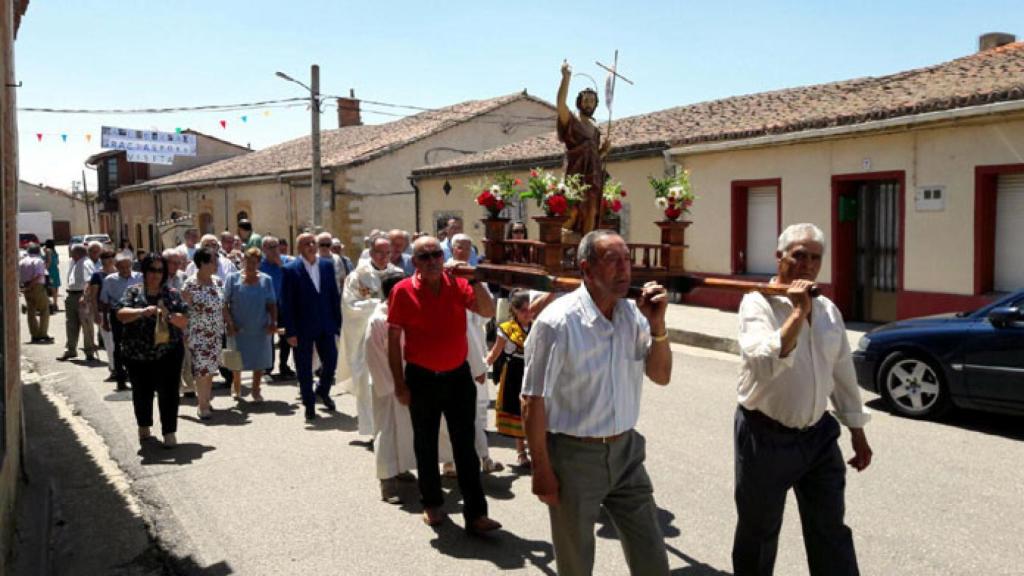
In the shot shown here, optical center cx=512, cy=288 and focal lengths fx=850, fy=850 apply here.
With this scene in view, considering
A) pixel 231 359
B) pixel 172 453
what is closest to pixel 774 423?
pixel 172 453

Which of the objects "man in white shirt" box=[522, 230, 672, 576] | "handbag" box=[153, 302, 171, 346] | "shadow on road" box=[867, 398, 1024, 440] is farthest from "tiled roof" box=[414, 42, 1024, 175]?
"handbag" box=[153, 302, 171, 346]

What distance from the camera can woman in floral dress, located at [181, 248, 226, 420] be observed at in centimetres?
817

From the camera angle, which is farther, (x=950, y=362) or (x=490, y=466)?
(x=950, y=362)

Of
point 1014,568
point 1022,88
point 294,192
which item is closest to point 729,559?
point 1014,568

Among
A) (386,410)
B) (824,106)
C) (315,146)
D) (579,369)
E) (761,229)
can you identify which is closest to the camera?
(579,369)

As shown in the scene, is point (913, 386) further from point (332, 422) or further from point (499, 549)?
point (332, 422)

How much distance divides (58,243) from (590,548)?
71.3 meters

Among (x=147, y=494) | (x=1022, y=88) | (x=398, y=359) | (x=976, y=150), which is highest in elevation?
(x=1022, y=88)

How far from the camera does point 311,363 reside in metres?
8.10

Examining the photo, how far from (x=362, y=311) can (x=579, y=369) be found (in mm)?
4325

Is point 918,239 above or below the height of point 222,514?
above

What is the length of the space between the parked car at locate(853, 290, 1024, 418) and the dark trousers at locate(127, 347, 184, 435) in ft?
20.3

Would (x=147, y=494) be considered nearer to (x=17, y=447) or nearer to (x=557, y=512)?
(x=17, y=447)

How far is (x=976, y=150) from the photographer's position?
11953 millimetres
